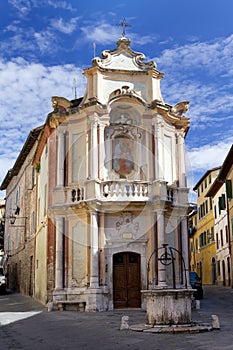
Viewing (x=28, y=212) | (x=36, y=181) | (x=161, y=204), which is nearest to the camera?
(x=161, y=204)

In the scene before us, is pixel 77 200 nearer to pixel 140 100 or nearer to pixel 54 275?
pixel 54 275

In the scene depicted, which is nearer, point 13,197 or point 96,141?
point 96,141

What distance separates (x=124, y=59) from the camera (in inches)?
Answer: 910

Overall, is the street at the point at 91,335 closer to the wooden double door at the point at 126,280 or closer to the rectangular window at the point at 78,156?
the wooden double door at the point at 126,280

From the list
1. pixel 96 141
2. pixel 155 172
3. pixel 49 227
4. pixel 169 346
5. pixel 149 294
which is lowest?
pixel 169 346

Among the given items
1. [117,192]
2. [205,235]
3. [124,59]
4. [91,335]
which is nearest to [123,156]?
[117,192]

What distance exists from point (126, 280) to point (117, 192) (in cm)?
372

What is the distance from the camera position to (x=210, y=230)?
48688 millimetres

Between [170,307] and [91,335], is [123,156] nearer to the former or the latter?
[170,307]

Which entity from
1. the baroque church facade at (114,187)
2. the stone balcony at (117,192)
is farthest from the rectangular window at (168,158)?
the stone balcony at (117,192)

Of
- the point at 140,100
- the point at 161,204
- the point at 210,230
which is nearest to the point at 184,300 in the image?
the point at 161,204

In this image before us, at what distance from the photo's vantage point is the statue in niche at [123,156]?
2183cm

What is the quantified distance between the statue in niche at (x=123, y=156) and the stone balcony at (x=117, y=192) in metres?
1.25

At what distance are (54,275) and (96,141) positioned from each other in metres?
6.05
